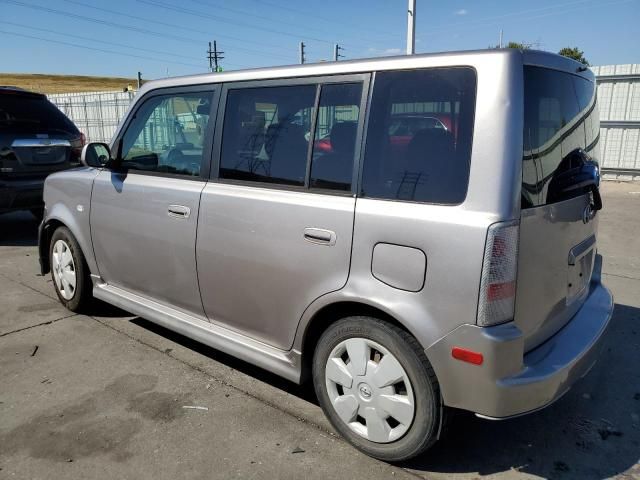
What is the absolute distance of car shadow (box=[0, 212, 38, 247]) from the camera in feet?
23.8

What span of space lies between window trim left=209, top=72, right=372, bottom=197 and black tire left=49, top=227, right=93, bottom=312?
181 centimetres

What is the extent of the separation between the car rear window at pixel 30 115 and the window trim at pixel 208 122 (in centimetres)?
402

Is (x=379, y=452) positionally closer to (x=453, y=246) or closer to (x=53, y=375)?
(x=453, y=246)

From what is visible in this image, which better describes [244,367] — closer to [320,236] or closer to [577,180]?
[320,236]

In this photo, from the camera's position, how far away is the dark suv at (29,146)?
666 centimetres

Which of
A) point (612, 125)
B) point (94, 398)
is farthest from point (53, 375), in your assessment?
point (612, 125)

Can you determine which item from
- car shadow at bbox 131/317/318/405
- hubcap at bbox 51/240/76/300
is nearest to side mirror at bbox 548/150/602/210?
car shadow at bbox 131/317/318/405

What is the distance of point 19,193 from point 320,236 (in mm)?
5831

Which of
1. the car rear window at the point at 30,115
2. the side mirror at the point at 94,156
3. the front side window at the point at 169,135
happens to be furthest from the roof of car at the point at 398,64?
the car rear window at the point at 30,115

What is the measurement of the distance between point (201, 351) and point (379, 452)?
1775 mm

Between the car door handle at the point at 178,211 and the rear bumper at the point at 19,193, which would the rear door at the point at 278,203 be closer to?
the car door handle at the point at 178,211

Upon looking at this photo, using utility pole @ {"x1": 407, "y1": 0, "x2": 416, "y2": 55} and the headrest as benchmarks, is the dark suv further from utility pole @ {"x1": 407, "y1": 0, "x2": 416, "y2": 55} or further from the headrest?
utility pole @ {"x1": 407, "y1": 0, "x2": 416, "y2": 55}

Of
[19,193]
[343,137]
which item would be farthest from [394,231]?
[19,193]

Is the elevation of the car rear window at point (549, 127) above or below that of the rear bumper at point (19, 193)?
above
